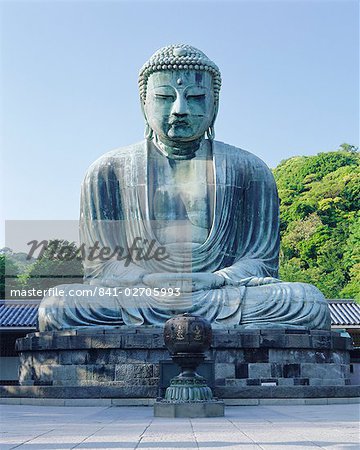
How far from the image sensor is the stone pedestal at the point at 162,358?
10242 millimetres

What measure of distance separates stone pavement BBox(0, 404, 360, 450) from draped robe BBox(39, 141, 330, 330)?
294 cm

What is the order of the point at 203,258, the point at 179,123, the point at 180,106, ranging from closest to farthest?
the point at 203,258
the point at 180,106
the point at 179,123

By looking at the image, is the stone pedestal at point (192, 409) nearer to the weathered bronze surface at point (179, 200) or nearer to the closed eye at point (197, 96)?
the weathered bronze surface at point (179, 200)

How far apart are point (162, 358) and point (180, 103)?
15.2 feet

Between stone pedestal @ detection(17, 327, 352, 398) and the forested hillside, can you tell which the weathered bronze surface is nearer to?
stone pedestal @ detection(17, 327, 352, 398)

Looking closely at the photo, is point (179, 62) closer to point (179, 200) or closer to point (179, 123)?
point (179, 123)

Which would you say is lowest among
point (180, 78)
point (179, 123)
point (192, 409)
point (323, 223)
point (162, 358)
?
point (192, 409)

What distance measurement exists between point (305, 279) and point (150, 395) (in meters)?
26.6

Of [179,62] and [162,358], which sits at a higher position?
[179,62]

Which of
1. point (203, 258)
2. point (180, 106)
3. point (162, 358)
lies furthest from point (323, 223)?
point (162, 358)

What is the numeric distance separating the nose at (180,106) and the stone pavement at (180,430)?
19.7ft

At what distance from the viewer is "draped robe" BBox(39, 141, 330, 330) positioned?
11.1 m

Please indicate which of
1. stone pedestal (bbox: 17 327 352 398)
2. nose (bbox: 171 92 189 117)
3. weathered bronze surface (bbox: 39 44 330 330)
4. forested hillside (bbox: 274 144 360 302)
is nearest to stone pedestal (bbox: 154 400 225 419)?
stone pedestal (bbox: 17 327 352 398)

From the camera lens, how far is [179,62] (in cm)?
1294
